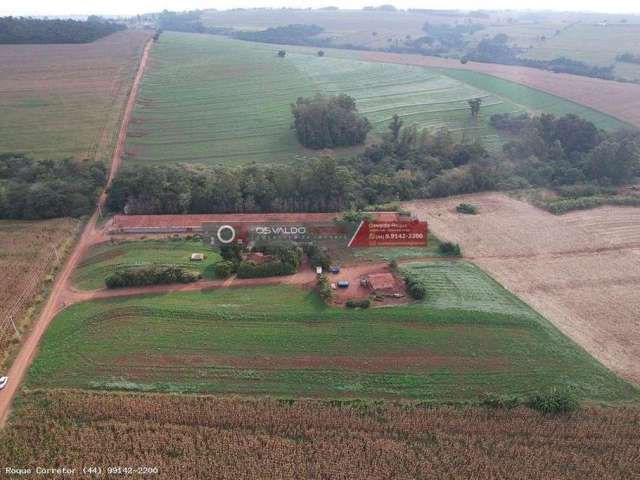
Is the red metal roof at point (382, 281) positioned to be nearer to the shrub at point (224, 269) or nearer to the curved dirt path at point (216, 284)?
the curved dirt path at point (216, 284)

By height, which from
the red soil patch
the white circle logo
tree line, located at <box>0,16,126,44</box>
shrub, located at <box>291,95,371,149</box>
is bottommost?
the red soil patch

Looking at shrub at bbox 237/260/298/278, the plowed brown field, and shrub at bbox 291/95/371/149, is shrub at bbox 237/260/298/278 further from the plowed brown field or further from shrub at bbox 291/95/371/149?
the plowed brown field

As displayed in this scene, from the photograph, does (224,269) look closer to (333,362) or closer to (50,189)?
(333,362)

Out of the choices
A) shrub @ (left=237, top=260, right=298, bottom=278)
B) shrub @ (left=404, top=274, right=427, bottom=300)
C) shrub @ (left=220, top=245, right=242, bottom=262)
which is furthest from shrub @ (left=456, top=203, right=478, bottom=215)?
shrub @ (left=220, top=245, right=242, bottom=262)

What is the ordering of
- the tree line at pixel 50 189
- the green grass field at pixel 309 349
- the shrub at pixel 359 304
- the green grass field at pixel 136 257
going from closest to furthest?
the green grass field at pixel 309 349 < the shrub at pixel 359 304 < the green grass field at pixel 136 257 < the tree line at pixel 50 189

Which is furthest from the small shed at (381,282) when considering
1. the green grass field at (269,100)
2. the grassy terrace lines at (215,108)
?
the grassy terrace lines at (215,108)

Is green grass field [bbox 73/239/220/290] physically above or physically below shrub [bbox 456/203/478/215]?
below
